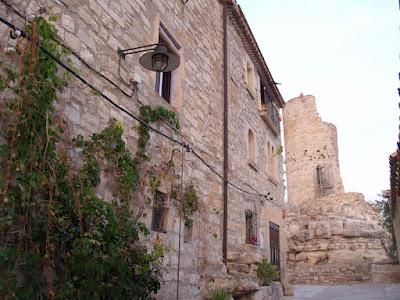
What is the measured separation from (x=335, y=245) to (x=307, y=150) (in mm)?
10167

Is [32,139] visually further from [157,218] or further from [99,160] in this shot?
[157,218]

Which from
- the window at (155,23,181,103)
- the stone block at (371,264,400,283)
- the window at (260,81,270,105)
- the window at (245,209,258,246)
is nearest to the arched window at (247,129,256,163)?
the window at (245,209,258,246)

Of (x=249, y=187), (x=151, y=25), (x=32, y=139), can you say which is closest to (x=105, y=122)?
(x=32, y=139)

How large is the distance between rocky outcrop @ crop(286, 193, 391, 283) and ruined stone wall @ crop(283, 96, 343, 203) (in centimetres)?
542

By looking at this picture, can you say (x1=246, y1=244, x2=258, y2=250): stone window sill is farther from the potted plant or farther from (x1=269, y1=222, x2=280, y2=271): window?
(x1=269, y1=222, x2=280, y2=271): window

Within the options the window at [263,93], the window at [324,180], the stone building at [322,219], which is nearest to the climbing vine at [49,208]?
the window at [263,93]

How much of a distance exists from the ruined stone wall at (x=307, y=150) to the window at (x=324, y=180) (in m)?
0.10

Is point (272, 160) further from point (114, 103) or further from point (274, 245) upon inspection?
point (114, 103)

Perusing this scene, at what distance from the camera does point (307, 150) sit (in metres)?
26.9

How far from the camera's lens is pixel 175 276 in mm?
5184

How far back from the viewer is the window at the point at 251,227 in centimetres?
858

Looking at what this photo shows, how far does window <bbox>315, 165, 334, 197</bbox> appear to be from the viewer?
25.4 metres

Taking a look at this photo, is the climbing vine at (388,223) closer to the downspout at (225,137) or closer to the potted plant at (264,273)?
the potted plant at (264,273)

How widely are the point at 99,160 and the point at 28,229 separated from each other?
122cm
